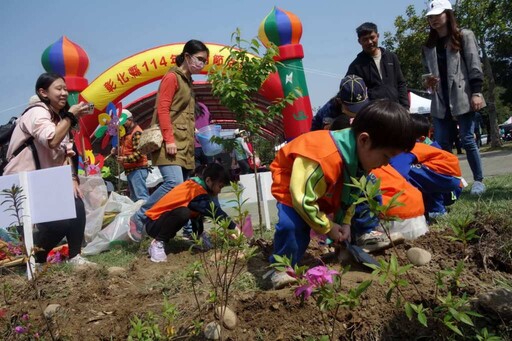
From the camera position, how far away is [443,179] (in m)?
3.60

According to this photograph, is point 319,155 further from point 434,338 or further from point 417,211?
point 417,211

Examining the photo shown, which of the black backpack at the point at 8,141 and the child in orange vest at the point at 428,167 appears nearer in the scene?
the black backpack at the point at 8,141

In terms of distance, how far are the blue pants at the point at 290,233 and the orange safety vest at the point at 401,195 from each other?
817 millimetres

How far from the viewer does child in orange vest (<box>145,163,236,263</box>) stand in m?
3.83

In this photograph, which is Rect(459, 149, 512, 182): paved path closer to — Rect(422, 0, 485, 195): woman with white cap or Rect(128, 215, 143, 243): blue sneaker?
Rect(422, 0, 485, 195): woman with white cap

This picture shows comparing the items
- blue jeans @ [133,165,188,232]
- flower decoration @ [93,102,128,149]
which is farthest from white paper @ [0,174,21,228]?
flower decoration @ [93,102,128,149]

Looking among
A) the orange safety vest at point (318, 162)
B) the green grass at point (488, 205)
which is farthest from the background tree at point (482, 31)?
the orange safety vest at point (318, 162)

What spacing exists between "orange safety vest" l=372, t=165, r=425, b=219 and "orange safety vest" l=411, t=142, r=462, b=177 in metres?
0.45

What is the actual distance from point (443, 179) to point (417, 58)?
752 inches

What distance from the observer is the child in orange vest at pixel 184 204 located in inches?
151

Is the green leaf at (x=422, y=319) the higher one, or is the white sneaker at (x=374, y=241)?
the green leaf at (x=422, y=319)

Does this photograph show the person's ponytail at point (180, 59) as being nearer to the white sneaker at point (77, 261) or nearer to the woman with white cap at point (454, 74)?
the white sneaker at point (77, 261)

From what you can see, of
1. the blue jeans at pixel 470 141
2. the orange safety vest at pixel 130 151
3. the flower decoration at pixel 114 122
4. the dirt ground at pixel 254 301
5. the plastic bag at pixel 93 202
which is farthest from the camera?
the flower decoration at pixel 114 122

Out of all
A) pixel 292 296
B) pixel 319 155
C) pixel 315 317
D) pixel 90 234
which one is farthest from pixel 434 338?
pixel 90 234
